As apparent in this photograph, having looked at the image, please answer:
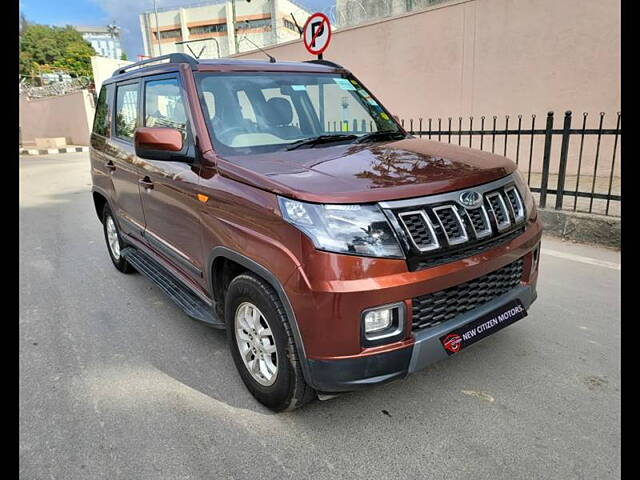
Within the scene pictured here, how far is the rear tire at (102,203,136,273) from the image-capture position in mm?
4879

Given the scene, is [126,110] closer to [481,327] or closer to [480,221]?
[480,221]

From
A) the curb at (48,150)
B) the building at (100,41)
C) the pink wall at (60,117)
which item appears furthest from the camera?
the building at (100,41)

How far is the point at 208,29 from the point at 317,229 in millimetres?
63097

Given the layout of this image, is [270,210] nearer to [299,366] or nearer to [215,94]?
[299,366]

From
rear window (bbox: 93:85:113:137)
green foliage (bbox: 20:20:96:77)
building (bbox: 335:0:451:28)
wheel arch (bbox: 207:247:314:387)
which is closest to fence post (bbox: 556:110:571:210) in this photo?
wheel arch (bbox: 207:247:314:387)

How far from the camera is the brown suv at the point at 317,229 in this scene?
2.09 metres

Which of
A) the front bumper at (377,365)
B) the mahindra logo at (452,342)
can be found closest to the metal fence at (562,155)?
the mahindra logo at (452,342)

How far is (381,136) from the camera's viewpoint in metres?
3.36

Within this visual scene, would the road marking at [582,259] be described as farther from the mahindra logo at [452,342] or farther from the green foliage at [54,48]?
the green foliage at [54,48]

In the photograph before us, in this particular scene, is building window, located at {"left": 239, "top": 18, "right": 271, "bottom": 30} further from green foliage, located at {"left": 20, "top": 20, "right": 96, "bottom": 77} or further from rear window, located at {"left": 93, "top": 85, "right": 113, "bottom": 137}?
rear window, located at {"left": 93, "top": 85, "right": 113, "bottom": 137}

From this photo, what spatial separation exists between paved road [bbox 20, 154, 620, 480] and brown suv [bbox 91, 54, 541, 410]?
0.96ft

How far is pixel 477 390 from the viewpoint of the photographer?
2.71 metres

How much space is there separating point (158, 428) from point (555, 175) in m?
8.43

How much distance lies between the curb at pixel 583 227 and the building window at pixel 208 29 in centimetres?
5821
